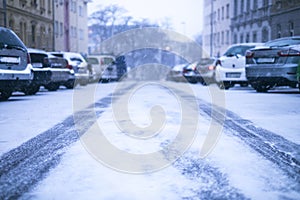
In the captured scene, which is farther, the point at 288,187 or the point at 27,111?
the point at 27,111

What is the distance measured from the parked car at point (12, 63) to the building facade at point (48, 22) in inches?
684

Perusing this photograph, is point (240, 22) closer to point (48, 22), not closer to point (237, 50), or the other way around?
point (48, 22)

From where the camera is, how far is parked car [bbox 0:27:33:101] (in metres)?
10.1

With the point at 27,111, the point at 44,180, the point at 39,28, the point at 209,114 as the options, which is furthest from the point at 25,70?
the point at 39,28

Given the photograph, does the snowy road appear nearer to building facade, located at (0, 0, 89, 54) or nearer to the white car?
the white car

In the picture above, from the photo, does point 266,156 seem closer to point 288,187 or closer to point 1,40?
point 288,187

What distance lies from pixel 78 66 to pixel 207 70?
6370mm

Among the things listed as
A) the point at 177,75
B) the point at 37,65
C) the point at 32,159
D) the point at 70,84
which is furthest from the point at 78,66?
the point at 32,159

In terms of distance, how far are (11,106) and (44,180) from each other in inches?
250

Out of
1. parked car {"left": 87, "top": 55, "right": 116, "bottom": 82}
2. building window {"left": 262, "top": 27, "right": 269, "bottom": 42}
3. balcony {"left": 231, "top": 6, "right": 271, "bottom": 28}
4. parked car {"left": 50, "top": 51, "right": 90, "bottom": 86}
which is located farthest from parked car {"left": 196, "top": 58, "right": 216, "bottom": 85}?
building window {"left": 262, "top": 27, "right": 269, "bottom": 42}

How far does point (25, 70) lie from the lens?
1090 centimetres

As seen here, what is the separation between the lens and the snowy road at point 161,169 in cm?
345

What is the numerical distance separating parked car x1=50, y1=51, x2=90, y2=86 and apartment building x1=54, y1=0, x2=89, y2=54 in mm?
21934

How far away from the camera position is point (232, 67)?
621 inches
